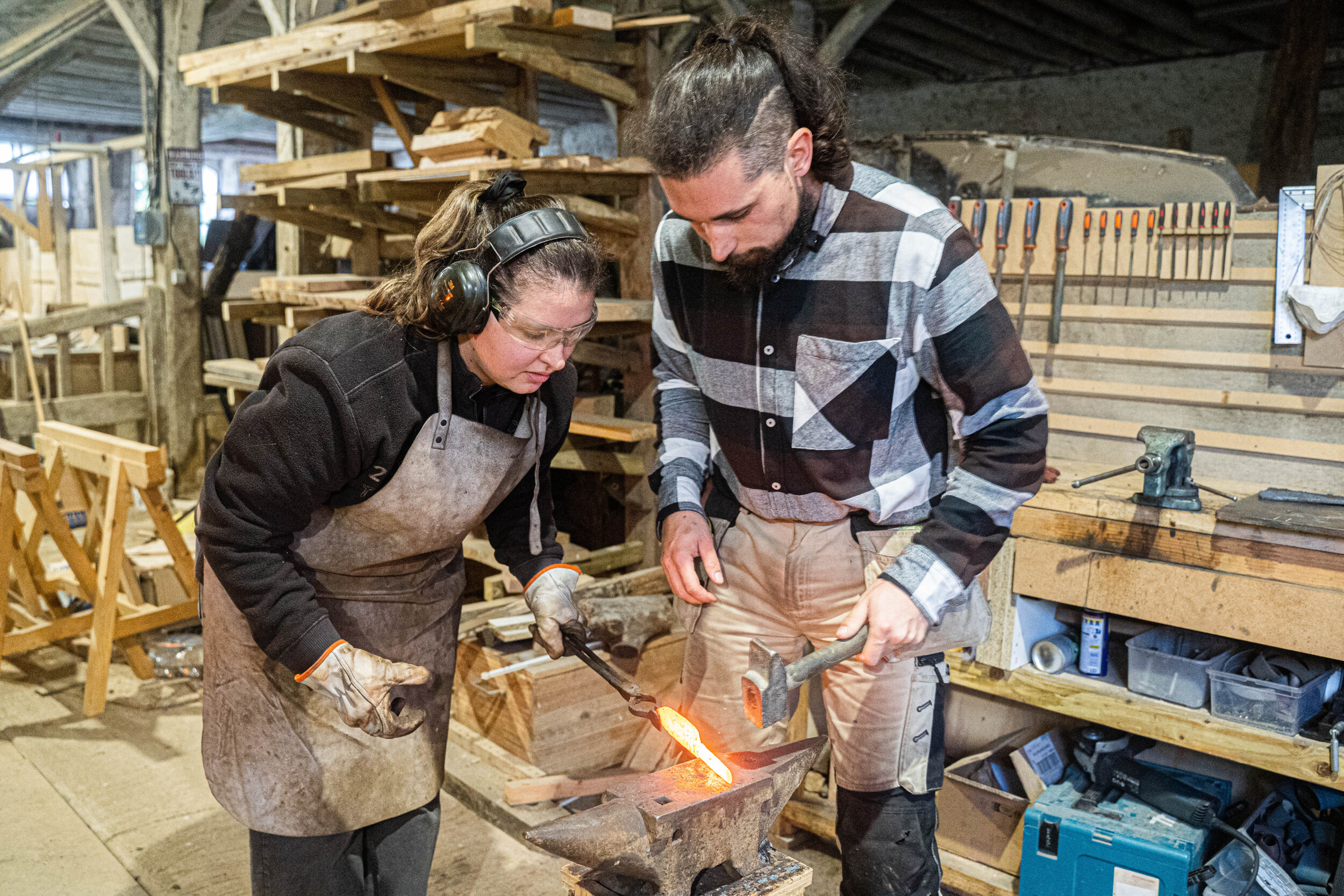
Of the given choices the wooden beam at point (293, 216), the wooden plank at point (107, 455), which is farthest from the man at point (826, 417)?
the wooden beam at point (293, 216)

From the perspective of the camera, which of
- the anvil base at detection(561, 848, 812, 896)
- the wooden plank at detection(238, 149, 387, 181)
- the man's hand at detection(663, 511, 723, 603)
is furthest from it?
the wooden plank at detection(238, 149, 387, 181)

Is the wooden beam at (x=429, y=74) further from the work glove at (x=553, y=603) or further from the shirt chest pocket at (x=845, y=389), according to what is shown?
the shirt chest pocket at (x=845, y=389)

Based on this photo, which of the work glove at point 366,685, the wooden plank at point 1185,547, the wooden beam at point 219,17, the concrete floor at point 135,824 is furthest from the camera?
the wooden beam at point 219,17

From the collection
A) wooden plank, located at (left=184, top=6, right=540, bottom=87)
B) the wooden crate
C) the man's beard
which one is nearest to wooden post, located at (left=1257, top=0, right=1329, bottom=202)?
wooden plank, located at (left=184, top=6, right=540, bottom=87)

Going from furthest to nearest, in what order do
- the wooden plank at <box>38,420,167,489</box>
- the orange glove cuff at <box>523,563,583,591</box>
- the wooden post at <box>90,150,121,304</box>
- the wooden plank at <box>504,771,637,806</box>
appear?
the wooden post at <box>90,150,121,304</box>, the wooden plank at <box>38,420,167,489</box>, the wooden plank at <box>504,771,637,806</box>, the orange glove cuff at <box>523,563,583,591</box>

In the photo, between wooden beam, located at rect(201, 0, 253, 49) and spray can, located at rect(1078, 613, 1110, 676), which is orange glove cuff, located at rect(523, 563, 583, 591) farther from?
wooden beam, located at rect(201, 0, 253, 49)

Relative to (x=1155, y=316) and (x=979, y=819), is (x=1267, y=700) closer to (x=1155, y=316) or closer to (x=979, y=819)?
(x=979, y=819)

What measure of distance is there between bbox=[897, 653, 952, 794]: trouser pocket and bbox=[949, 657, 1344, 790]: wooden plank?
897mm

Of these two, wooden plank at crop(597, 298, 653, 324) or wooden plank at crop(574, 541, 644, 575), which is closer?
wooden plank at crop(597, 298, 653, 324)

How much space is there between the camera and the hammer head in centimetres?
146

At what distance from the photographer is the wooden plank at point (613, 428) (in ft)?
11.8

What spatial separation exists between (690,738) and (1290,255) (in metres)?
2.15

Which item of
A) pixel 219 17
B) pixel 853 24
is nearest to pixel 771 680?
pixel 853 24

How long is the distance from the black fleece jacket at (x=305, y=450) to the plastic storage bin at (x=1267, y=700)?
6.07ft
